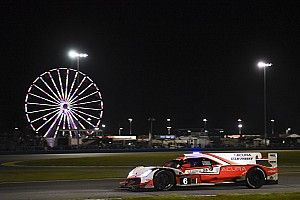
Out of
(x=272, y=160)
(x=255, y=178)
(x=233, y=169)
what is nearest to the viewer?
(x=233, y=169)

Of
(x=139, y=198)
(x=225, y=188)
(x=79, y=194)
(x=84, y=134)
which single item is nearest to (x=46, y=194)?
(x=79, y=194)

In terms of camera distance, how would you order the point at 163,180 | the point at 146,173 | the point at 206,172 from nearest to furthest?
1. the point at 146,173
2. the point at 163,180
3. the point at 206,172

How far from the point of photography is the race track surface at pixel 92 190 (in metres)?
16.6

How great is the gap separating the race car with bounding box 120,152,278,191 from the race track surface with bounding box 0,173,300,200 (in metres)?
0.30

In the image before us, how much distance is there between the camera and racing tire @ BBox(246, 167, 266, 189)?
61.7 feet

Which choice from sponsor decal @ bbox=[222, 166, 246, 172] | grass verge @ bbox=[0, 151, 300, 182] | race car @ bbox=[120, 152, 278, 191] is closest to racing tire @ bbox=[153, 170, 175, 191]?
race car @ bbox=[120, 152, 278, 191]

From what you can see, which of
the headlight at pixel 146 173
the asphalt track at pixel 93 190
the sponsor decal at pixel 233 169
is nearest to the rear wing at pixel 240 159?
the sponsor decal at pixel 233 169

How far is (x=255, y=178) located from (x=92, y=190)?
569 cm

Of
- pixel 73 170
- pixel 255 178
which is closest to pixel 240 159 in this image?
pixel 255 178

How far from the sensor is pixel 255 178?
1892 centimetres

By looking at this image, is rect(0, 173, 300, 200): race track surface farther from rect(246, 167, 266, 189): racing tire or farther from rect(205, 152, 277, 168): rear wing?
rect(205, 152, 277, 168): rear wing

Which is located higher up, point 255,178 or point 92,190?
point 255,178

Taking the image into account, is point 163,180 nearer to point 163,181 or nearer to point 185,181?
point 163,181

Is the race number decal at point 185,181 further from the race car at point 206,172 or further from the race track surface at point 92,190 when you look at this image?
the race track surface at point 92,190
